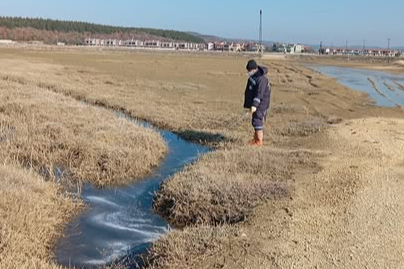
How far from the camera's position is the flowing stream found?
23.5ft

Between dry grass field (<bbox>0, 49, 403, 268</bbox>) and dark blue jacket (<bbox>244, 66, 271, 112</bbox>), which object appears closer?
dry grass field (<bbox>0, 49, 403, 268</bbox>)

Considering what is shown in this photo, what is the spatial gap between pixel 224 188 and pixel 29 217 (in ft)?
10.7

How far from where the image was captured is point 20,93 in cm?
1945

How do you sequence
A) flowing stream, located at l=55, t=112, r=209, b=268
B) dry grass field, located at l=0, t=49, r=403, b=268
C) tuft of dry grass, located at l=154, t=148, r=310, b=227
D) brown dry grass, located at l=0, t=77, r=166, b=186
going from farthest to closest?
brown dry grass, located at l=0, t=77, r=166, b=186 → tuft of dry grass, located at l=154, t=148, r=310, b=227 → flowing stream, located at l=55, t=112, r=209, b=268 → dry grass field, located at l=0, t=49, r=403, b=268

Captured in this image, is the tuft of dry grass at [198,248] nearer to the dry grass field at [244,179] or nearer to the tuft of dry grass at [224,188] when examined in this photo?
the dry grass field at [244,179]

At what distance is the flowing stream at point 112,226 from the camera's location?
7148 millimetres

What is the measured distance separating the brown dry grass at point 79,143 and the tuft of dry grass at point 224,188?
161cm

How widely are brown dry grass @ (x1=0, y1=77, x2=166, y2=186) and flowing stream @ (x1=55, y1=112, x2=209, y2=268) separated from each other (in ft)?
1.80

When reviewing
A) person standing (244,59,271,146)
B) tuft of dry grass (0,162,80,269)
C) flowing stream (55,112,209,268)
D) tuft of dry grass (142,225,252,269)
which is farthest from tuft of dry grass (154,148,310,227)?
tuft of dry grass (0,162,80,269)

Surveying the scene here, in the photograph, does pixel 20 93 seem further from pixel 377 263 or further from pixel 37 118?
pixel 377 263

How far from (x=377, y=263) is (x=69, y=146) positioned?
7973 millimetres

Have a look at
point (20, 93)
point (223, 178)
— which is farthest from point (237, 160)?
point (20, 93)

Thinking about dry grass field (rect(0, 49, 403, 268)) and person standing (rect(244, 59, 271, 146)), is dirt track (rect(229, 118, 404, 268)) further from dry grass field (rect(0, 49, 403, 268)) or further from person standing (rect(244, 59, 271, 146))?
person standing (rect(244, 59, 271, 146))

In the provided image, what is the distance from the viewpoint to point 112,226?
8359 millimetres
